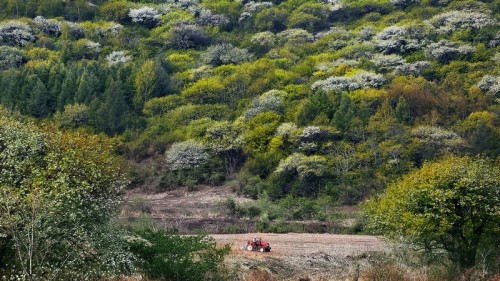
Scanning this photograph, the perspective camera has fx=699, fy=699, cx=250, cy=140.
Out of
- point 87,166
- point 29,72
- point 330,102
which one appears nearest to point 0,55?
point 29,72

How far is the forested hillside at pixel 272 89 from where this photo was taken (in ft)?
202

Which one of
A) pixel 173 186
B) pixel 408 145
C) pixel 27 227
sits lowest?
pixel 173 186

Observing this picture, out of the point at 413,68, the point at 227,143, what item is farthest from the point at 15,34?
the point at 413,68

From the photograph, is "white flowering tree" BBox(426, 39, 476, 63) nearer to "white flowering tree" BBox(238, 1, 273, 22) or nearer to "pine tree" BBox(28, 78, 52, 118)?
"white flowering tree" BBox(238, 1, 273, 22)

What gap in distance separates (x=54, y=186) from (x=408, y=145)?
4760 cm

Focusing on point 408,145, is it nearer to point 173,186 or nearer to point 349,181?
point 349,181

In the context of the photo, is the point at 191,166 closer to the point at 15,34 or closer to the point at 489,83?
the point at 489,83

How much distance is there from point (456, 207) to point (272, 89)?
55991 mm

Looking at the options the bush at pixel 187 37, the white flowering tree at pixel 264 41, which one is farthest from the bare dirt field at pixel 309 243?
the bush at pixel 187 37

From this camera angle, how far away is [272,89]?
8075cm

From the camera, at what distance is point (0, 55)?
9062cm

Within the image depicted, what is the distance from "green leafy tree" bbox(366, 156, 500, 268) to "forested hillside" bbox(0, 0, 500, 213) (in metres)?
24.5

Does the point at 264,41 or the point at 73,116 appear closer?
the point at 73,116

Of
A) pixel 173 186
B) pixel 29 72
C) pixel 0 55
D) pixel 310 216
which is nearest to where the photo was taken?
pixel 310 216
